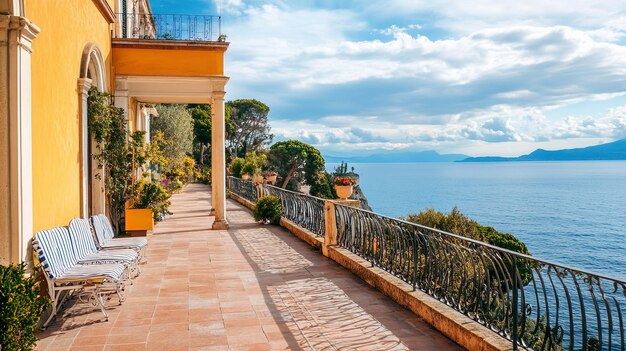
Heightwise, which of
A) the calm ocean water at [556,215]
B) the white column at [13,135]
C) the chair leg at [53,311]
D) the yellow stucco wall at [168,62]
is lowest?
the calm ocean water at [556,215]

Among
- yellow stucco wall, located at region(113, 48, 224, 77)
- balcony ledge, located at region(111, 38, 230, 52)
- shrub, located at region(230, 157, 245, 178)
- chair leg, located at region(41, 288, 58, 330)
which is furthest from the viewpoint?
shrub, located at region(230, 157, 245, 178)

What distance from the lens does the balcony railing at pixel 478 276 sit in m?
3.44

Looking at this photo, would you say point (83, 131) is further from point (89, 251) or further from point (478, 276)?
point (478, 276)

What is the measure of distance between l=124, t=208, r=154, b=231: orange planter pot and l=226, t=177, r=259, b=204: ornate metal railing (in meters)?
5.42

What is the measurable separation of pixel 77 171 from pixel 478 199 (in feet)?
299

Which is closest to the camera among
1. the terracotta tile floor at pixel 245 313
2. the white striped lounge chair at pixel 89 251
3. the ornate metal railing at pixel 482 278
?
the ornate metal railing at pixel 482 278

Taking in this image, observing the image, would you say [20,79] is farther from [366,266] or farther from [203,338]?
[366,266]

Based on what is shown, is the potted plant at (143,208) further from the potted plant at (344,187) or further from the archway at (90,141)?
the potted plant at (344,187)

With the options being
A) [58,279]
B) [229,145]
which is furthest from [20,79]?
[229,145]

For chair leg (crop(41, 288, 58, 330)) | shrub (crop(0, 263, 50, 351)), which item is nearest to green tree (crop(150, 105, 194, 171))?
chair leg (crop(41, 288, 58, 330))

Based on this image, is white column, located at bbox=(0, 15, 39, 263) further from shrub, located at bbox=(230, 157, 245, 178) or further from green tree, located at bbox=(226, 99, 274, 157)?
green tree, located at bbox=(226, 99, 274, 157)

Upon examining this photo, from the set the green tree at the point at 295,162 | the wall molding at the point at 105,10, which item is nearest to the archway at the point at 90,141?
the wall molding at the point at 105,10

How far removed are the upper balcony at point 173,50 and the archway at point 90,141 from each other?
146 centimetres

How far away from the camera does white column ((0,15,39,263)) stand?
470cm
